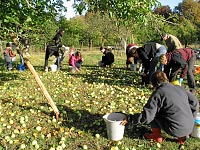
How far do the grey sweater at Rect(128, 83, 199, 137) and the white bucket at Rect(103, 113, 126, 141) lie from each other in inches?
13.4

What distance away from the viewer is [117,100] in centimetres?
745

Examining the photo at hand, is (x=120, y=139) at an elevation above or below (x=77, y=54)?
below

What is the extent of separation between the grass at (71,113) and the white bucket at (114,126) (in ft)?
0.41

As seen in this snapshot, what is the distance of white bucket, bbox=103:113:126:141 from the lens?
4.64m

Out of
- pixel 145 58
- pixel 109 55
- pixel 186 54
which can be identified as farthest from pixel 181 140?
pixel 109 55

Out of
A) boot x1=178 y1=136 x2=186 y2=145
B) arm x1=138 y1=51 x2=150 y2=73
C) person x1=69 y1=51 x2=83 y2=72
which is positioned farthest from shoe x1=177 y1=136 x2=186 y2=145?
person x1=69 y1=51 x2=83 y2=72

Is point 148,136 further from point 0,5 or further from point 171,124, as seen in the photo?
point 0,5

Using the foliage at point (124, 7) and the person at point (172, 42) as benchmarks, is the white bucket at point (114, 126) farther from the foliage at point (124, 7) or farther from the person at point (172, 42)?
the person at point (172, 42)

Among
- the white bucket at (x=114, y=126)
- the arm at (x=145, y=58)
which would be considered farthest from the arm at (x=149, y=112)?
the arm at (x=145, y=58)

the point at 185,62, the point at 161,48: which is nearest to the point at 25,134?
the point at 185,62

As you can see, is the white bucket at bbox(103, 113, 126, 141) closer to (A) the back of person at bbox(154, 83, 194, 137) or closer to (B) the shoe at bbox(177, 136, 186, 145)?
(A) the back of person at bbox(154, 83, 194, 137)

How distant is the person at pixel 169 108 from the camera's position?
4.25 meters

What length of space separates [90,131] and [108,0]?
119 inches

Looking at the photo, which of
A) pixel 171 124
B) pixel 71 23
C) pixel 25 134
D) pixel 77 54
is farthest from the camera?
pixel 71 23
